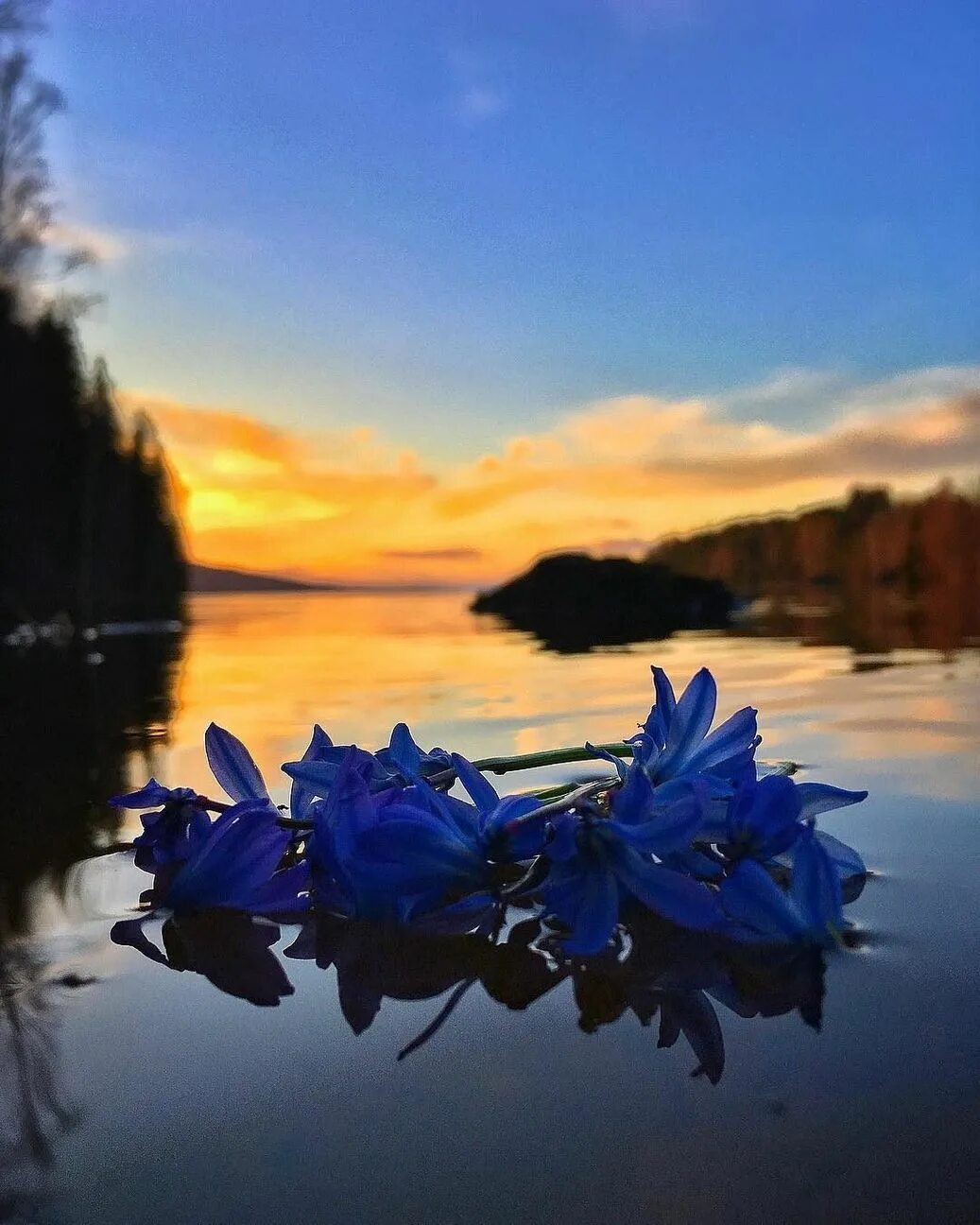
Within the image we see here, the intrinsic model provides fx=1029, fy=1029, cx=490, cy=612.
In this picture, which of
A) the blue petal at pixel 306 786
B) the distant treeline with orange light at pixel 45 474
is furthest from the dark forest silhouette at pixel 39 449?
the blue petal at pixel 306 786

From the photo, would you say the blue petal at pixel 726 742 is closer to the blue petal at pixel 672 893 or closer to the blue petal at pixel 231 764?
the blue petal at pixel 672 893

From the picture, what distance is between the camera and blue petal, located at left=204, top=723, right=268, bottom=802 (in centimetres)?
99

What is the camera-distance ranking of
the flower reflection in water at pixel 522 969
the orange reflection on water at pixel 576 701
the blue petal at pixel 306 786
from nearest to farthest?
the flower reflection in water at pixel 522 969, the blue petal at pixel 306 786, the orange reflection on water at pixel 576 701

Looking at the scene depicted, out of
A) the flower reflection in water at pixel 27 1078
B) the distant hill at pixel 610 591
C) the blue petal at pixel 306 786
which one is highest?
the distant hill at pixel 610 591

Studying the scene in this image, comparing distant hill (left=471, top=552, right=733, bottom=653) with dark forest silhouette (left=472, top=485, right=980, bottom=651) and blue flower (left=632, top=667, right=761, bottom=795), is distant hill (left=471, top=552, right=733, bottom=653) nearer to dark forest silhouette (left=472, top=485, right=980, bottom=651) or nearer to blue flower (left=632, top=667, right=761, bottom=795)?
dark forest silhouette (left=472, top=485, right=980, bottom=651)

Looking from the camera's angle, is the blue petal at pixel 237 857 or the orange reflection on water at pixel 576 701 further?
the orange reflection on water at pixel 576 701

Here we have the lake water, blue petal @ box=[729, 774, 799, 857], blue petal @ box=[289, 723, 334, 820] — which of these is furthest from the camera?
blue petal @ box=[289, 723, 334, 820]

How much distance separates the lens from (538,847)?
32.0 inches

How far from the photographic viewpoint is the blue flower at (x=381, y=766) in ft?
3.16

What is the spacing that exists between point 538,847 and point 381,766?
0.79 feet

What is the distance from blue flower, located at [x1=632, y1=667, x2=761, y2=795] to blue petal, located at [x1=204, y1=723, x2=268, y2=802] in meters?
0.38

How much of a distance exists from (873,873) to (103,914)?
757 millimetres

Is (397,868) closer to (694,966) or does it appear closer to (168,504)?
(694,966)

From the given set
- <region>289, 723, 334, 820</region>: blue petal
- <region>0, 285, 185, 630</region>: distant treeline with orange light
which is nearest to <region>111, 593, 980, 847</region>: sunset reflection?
<region>289, 723, 334, 820</region>: blue petal
